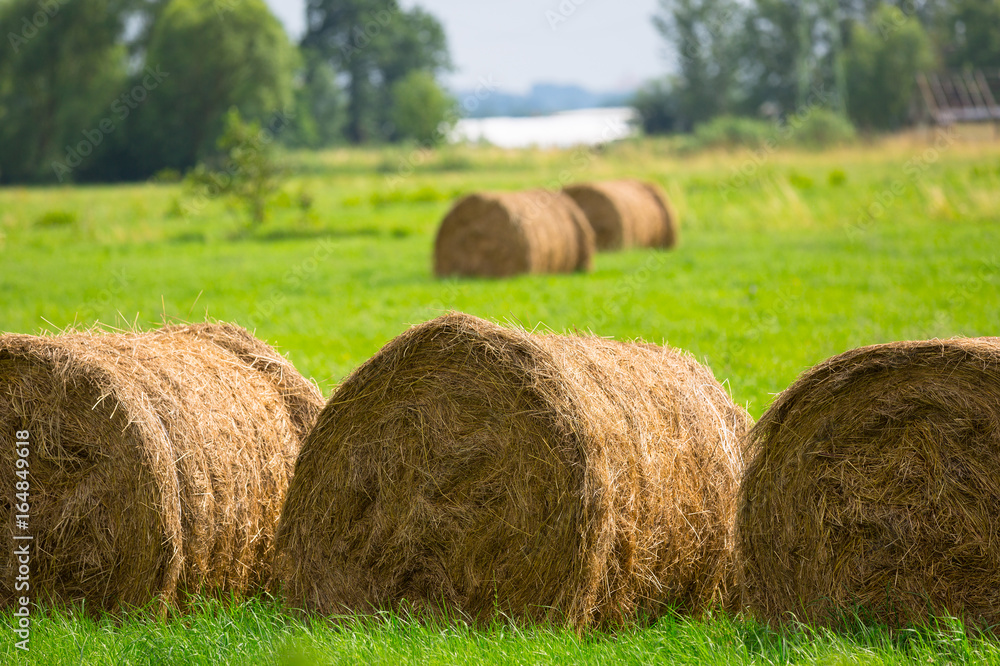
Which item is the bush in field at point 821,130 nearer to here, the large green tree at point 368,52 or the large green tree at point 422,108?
the large green tree at point 422,108

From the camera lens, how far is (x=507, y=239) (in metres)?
17.1

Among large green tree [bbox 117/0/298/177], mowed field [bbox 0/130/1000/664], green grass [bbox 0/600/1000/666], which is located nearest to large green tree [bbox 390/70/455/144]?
large green tree [bbox 117/0/298/177]

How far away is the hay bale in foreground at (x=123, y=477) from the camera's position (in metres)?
4.66

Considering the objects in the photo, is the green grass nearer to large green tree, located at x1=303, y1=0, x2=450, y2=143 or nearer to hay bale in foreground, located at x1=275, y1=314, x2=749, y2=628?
hay bale in foreground, located at x1=275, y1=314, x2=749, y2=628

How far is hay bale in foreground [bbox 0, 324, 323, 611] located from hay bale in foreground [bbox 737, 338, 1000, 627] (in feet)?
8.09

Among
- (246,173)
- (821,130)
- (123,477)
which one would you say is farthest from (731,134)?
(123,477)

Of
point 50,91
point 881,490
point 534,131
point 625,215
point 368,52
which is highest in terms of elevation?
point 368,52

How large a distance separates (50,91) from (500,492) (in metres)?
62.0

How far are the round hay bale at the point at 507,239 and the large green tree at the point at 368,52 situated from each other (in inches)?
2606

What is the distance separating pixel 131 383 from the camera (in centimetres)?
477

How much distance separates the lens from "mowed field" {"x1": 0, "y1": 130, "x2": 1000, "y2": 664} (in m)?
4.10

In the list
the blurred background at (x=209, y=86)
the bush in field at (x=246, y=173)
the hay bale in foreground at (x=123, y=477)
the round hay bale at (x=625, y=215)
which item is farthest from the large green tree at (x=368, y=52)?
the hay bale in foreground at (x=123, y=477)

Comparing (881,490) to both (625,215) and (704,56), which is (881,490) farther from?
(704,56)

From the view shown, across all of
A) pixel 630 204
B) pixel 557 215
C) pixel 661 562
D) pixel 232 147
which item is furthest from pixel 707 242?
pixel 661 562
